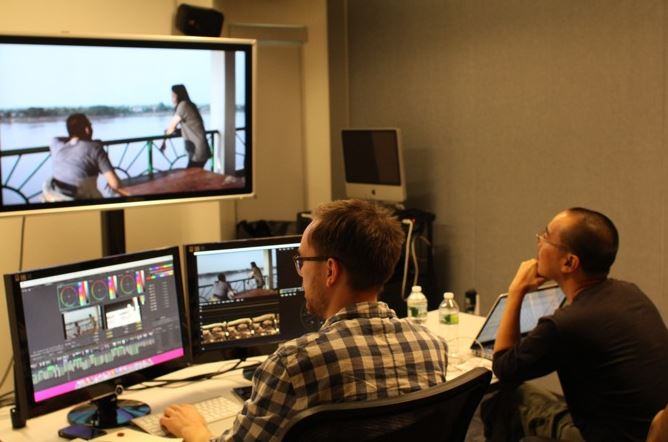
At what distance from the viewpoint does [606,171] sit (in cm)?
395

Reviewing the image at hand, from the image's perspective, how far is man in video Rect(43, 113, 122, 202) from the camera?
2.59m

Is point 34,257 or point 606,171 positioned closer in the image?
point 34,257

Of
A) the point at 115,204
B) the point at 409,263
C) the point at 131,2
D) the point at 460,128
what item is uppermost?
the point at 131,2

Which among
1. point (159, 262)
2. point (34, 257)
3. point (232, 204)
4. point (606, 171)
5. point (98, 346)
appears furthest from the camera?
point (232, 204)

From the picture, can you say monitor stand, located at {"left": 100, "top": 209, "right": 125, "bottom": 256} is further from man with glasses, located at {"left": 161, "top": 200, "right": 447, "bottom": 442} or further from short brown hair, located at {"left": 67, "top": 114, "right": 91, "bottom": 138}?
man with glasses, located at {"left": 161, "top": 200, "right": 447, "bottom": 442}

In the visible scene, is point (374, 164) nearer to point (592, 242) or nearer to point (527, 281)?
point (527, 281)

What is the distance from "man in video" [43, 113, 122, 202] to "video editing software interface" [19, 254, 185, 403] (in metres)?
0.59

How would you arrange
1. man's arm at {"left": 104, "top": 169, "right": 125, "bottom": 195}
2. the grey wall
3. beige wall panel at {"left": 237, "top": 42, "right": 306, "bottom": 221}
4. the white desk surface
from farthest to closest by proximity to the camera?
beige wall panel at {"left": 237, "top": 42, "right": 306, "bottom": 221}
the grey wall
man's arm at {"left": 104, "top": 169, "right": 125, "bottom": 195}
the white desk surface

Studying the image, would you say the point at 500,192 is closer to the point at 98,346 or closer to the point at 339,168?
the point at 339,168

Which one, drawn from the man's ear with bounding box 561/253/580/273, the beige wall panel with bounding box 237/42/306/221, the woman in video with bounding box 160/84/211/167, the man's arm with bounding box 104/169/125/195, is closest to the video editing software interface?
the man's arm with bounding box 104/169/125/195

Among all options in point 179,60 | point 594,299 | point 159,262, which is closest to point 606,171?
point 594,299

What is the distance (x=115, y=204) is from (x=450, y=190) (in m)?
2.73

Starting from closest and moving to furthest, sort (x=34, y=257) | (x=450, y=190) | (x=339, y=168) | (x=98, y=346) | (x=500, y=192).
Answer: (x=98, y=346), (x=34, y=257), (x=500, y=192), (x=450, y=190), (x=339, y=168)

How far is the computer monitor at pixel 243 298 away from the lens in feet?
7.74
